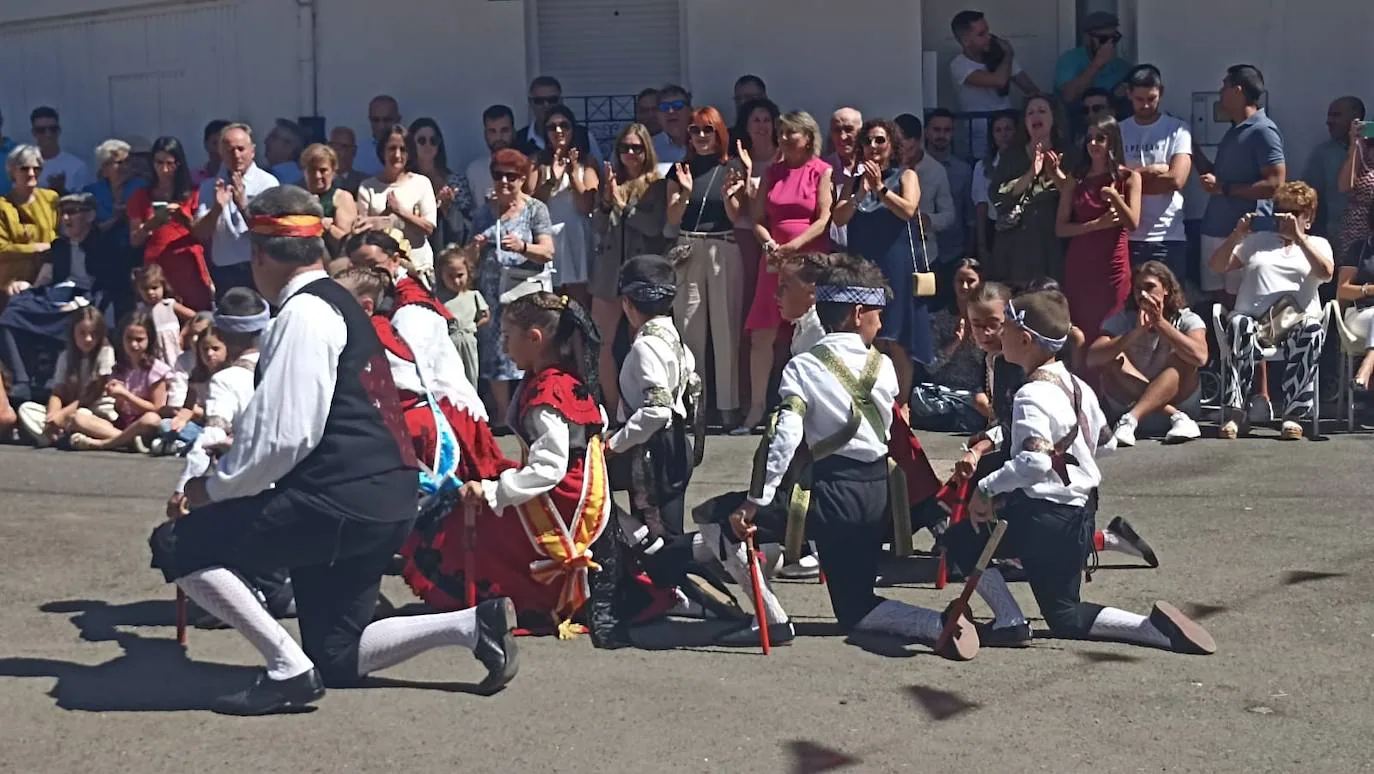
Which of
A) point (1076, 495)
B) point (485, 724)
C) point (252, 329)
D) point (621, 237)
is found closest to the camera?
point (485, 724)

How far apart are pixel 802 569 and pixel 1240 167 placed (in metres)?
4.75

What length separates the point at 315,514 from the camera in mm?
6105

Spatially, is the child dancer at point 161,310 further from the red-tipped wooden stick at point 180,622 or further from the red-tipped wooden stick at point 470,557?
the red-tipped wooden stick at point 470,557

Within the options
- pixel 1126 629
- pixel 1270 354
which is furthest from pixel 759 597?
pixel 1270 354

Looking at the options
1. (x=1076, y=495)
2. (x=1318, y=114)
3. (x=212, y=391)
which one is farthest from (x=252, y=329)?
(x=1318, y=114)

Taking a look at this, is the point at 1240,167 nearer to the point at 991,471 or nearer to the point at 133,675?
the point at 991,471

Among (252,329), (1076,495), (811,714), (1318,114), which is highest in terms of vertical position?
(1318,114)

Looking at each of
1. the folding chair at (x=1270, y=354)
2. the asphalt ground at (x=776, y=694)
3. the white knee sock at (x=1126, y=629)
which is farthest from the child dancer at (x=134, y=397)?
the white knee sock at (x=1126, y=629)

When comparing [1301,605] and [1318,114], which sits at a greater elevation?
[1318,114]

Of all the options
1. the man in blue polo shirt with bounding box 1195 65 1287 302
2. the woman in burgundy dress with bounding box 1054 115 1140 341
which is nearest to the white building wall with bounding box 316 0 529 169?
the woman in burgundy dress with bounding box 1054 115 1140 341

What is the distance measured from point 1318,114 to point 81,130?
28.9 feet

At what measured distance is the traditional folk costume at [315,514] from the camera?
602 centimetres

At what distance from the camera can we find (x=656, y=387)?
7.30m

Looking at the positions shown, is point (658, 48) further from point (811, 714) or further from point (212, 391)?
point (811, 714)
